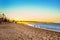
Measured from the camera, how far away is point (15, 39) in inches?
184

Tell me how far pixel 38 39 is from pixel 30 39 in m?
0.27

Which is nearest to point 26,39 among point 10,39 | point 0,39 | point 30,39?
point 30,39

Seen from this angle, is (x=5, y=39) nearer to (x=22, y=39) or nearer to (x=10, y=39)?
(x=10, y=39)

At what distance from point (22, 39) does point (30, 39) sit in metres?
0.26

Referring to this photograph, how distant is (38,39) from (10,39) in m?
0.90

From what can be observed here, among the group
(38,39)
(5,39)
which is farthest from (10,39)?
(38,39)

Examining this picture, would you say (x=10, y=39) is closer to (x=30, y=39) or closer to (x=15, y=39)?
(x=15, y=39)

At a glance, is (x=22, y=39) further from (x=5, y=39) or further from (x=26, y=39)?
(x=5, y=39)

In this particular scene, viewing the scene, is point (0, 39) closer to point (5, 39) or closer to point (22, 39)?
point (5, 39)

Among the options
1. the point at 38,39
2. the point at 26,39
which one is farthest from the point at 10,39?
the point at 38,39

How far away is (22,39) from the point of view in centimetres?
470

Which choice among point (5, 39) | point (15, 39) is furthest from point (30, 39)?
point (5, 39)

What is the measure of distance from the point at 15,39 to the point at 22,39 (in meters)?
0.22

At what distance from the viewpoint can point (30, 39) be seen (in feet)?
15.6
